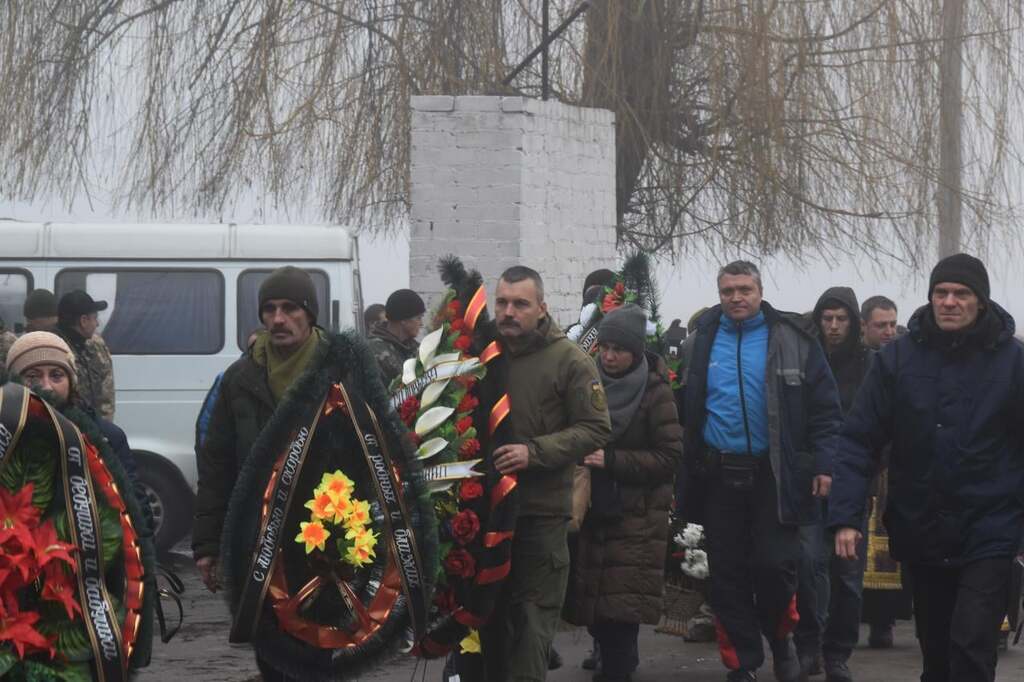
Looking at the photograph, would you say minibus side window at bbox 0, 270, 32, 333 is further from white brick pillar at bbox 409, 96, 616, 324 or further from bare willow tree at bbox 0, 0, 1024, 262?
white brick pillar at bbox 409, 96, 616, 324

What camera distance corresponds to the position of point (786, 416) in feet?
26.1

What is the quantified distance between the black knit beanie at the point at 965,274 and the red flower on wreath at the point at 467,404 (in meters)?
1.67

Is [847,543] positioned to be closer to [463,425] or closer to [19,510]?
[463,425]

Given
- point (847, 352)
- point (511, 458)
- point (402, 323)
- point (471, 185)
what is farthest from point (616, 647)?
point (471, 185)

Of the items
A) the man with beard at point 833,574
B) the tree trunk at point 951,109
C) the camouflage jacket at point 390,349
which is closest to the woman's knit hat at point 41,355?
the camouflage jacket at point 390,349

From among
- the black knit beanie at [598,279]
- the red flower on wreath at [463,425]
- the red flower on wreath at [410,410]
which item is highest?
the black knit beanie at [598,279]

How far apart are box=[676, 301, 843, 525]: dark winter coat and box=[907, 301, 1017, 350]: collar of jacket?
1.50 metres

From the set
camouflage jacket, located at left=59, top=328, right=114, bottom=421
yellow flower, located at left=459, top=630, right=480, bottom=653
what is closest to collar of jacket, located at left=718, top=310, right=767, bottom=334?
yellow flower, located at left=459, top=630, right=480, bottom=653

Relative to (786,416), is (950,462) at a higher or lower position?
lower

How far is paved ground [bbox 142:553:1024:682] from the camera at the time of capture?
8578 mm

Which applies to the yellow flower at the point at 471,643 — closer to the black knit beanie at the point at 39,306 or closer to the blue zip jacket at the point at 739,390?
the blue zip jacket at the point at 739,390

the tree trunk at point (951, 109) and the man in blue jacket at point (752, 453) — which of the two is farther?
the tree trunk at point (951, 109)

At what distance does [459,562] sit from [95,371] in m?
5.30

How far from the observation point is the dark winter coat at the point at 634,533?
311 inches
